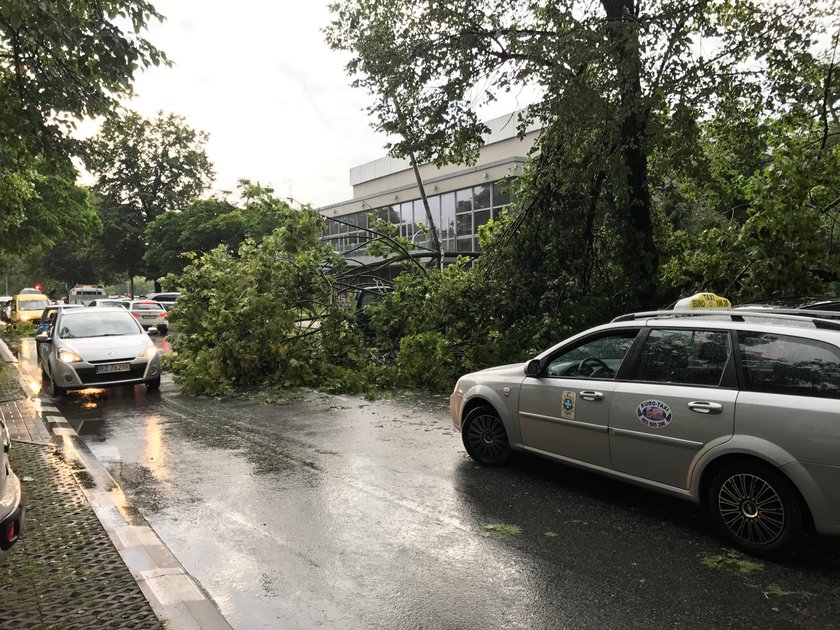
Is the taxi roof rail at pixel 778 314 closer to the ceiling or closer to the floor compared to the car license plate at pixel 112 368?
closer to the ceiling

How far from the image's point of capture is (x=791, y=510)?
12.7ft

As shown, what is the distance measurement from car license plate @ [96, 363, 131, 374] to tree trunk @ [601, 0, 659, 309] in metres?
8.77

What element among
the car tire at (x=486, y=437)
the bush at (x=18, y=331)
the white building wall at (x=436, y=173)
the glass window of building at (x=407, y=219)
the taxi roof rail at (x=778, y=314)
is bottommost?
the car tire at (x=486, y=437)

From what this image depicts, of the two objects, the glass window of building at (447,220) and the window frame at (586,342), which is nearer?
the window frame at (586,342)

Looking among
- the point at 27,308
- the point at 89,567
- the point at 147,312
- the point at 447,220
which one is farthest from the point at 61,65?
the point at 27,308

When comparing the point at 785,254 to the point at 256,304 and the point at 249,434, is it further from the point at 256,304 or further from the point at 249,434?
the point at 256,304

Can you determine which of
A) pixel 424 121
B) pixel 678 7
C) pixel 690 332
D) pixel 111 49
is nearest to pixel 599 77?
pixel 678 7

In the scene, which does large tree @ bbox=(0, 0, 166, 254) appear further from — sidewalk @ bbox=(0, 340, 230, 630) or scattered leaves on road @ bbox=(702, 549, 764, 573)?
scattered leaves on road @ bbox=(702, 549, 764, 573)

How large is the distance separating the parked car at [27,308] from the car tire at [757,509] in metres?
37.4

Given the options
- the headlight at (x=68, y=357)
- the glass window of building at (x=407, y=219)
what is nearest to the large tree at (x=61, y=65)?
the headlight at (x=68, y=357)

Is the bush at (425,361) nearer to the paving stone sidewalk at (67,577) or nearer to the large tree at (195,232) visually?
the paving stone sidewalk at (67,577)

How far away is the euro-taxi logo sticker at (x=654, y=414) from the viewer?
4516 millimetres

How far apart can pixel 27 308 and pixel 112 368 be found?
3031 centimetres

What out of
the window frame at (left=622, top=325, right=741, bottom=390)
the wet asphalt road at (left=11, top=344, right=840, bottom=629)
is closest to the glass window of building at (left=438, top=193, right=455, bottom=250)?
the wet asphalt road at (left=11, top=344, right=840, bottom=629)
